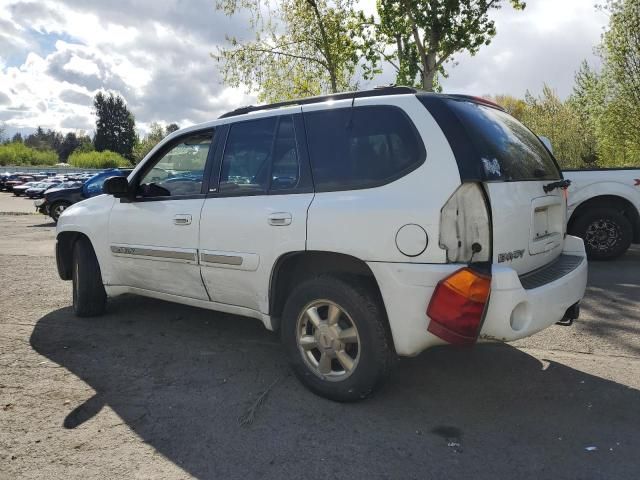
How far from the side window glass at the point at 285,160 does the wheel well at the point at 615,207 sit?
5.96m

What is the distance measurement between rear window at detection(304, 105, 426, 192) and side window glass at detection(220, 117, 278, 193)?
0.39 m

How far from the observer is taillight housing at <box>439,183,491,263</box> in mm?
2736

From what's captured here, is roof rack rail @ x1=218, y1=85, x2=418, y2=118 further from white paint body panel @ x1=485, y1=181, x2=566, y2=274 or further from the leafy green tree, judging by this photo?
the leafy green tree

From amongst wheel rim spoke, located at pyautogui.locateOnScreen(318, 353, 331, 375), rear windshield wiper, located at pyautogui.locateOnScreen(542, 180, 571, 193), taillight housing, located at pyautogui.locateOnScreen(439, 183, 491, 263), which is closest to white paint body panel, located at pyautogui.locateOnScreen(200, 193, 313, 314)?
wheel rim spoke, located at pyautogui.locateOnScreen(318, 353, 331, 375)

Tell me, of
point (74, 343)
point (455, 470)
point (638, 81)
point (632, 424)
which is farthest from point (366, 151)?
point (638, 81)

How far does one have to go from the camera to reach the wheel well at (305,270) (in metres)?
3.12

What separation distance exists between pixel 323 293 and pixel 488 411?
1.20m

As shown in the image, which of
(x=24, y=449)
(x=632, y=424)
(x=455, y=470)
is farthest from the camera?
(x=632, y=424)

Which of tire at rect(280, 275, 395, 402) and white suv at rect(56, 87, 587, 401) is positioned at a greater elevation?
white suv at rect(56, 87, 587, 401)

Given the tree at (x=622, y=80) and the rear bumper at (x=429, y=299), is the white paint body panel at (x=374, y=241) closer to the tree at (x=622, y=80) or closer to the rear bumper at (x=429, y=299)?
the rear bumper at (x=429, y=299)

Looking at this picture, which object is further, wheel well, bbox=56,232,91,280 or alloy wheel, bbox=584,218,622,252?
alloy wheel, bbox=584,218,622,252

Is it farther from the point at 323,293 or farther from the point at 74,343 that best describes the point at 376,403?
the point at 74,343

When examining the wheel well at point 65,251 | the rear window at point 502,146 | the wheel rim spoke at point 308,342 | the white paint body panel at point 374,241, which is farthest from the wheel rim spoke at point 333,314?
the wheel well at point 65,251

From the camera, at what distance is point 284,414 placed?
305 cm
